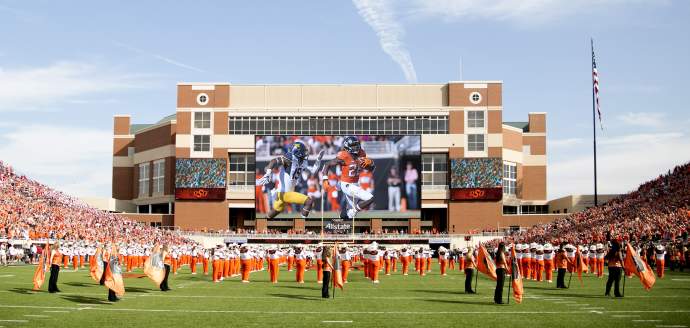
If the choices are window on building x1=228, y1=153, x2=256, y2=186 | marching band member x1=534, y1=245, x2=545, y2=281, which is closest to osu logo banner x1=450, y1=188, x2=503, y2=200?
window on building x1=228, y1=153, x2=256, y2=186

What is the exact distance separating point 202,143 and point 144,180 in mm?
13129

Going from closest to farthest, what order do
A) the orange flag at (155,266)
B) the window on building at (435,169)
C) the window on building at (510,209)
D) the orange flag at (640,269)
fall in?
the orange flag at (640,269), the orange flag at (155,266), the window on building at (435,169), the window on building at (510,209)

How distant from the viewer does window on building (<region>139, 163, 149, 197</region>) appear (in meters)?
95.2

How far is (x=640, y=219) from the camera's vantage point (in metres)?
50.9

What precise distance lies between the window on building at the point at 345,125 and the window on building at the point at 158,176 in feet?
39.7

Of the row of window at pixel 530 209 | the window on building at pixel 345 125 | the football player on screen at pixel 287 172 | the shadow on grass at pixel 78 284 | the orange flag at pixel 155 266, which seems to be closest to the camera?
the orange flag at pixel 155 266

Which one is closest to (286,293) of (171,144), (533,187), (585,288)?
(585,288)

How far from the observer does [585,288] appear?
83.9 ft

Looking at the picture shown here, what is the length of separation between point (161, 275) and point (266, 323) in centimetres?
875

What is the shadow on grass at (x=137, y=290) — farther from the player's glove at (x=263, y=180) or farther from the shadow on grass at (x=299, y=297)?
the player's glove at (x=263, y=180)

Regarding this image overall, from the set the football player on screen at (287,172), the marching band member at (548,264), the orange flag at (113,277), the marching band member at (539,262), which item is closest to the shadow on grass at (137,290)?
the orange flag at (113,277)

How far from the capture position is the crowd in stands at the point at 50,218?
48.4 meters

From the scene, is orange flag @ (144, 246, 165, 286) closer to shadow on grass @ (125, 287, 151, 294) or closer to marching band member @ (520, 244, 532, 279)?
shadow on grass @ (125, 287, 151, 294)

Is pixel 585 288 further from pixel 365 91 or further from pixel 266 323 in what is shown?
pixel 365 91
